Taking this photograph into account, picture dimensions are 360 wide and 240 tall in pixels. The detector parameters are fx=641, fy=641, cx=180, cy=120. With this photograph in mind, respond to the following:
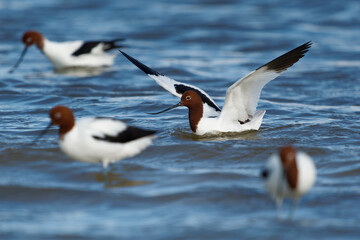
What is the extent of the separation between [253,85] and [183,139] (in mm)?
1167

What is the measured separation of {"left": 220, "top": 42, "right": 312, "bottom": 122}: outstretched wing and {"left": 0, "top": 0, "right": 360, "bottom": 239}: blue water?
0.38 meters

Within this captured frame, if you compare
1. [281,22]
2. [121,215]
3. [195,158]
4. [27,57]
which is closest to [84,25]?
[27,57]

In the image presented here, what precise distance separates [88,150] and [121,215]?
850mm

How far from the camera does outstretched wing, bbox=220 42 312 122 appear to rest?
7969 millimetres

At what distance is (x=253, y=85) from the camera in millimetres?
8125

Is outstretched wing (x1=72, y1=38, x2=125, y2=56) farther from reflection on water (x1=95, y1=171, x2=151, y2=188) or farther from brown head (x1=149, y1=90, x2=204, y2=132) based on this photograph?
reflection on water (x1=95, y1=171, x2=151, y2=188)

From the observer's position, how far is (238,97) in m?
8.22

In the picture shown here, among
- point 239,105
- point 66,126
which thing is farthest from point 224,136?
point 66,126

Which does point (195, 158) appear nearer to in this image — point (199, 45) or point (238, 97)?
point (238, 97)

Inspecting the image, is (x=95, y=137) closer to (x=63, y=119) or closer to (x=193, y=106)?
(x=63, y=119)

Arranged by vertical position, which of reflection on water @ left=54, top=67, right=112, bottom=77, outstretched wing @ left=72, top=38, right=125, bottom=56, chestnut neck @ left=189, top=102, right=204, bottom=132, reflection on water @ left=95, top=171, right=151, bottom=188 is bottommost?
reflection on water @ left=95, top=171, right=151, bottom=188

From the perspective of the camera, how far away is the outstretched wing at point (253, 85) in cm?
797

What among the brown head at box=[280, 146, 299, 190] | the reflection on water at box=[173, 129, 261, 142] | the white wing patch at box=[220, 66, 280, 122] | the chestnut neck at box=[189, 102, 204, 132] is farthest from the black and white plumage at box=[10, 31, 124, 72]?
the brown head at box=[280, 146, 299, 190]

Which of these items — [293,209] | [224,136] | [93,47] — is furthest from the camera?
[93,47]
